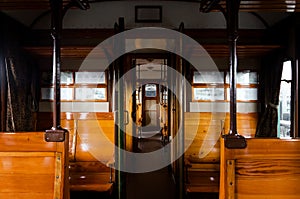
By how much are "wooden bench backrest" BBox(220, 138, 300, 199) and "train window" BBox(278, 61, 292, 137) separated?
75.8 inches

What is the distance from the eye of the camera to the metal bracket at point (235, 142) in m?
2.04

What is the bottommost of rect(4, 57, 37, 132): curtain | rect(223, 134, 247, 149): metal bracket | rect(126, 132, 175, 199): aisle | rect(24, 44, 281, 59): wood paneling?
rect(126, 132, 175, 199): aisle

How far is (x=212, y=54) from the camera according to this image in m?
4.25

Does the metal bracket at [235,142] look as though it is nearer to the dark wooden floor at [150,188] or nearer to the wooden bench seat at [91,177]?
the dark wooden floor at [150,188]

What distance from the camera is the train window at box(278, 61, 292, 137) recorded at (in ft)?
12.5

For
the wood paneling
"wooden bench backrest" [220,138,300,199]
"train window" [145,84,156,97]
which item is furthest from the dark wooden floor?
"train window" [145,84,156,97]

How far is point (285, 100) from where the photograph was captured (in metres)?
3.96

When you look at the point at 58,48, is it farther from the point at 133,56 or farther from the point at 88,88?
the point at 133,56

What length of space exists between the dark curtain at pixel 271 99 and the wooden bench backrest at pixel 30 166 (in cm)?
288

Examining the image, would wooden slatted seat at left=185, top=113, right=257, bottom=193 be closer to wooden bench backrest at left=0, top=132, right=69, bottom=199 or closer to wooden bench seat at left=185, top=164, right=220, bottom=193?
wooden bench seat at left=185, top=164, right=220, bottom=193

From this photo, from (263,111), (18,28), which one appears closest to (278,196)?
(263,111)

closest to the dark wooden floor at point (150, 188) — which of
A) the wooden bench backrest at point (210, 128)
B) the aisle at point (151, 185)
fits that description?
the aisle at point (151, 185)

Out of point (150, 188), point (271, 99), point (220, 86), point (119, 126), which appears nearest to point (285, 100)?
point (271, 99)

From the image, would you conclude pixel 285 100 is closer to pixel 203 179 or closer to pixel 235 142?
pixel 203 179
